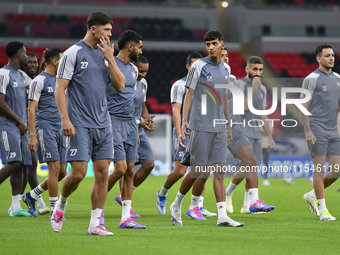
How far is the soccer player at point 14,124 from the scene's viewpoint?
24.2 ft

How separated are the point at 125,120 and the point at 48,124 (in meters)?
1.56

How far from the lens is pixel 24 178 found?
327 inches

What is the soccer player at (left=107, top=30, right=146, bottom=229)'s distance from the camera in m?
6.15

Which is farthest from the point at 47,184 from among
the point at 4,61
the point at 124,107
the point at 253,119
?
the point at 4,61

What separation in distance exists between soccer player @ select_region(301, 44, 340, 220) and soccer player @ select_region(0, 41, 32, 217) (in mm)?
4023

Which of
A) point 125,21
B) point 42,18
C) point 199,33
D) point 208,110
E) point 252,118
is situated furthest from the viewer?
point 199,33

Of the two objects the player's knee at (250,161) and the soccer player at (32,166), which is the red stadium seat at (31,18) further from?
the player's knee at (250,161)

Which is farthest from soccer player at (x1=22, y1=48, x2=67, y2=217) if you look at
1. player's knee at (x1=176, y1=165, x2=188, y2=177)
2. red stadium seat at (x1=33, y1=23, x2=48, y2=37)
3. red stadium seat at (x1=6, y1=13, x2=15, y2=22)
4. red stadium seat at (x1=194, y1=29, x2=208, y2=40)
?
red stadium seat at (x1=6, y1=13, x2=15, y2=22)

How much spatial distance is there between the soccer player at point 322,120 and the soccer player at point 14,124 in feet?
13.2

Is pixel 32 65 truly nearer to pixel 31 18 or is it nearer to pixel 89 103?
pixel 89 103

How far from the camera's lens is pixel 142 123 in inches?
290

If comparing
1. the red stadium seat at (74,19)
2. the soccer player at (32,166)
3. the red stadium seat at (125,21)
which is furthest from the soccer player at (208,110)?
the red stadium seat at (74,19)

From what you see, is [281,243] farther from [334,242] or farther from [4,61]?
[4,61]

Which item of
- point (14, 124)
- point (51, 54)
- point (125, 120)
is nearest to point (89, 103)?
point (125, 120)
